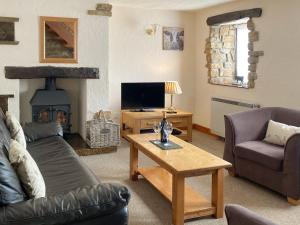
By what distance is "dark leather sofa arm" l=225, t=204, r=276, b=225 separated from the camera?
4.28 feet

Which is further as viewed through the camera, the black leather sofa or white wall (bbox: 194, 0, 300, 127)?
white wall (bbox: 194, 0, 300, 127)

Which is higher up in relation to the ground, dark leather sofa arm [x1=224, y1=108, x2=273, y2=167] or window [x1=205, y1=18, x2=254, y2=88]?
window [x1=205, y1=18, x2=254, y2=88]

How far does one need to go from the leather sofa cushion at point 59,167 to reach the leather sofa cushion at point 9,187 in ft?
1.39

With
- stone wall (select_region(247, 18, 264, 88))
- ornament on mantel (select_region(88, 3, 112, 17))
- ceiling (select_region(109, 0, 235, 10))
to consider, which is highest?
ceiling (select_region(109, 0, 235, 10))

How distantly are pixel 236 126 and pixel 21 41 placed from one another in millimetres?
2992

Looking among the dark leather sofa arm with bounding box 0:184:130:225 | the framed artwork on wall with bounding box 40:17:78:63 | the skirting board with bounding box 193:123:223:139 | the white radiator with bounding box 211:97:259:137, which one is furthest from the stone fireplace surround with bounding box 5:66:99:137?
the dark leather sofa arm with bounding box 0:184:130:225

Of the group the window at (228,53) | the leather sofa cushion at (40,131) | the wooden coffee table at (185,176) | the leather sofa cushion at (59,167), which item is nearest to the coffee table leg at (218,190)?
the wooden coffee table at (185,176)

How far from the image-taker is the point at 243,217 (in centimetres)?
136

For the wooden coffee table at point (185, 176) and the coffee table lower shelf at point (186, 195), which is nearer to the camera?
the wooden coffee table at point (185, 176)

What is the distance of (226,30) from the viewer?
5871 millimetres

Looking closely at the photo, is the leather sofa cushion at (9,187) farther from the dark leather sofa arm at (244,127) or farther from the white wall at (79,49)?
the white wall at (79,49)

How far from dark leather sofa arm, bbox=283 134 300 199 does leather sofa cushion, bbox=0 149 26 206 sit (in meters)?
2.41

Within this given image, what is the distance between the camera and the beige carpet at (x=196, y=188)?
2.92 metres

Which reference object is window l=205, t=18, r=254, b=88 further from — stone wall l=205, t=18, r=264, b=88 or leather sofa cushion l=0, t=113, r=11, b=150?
leather sofa cushion l=0, t=113, r=11, b=150
